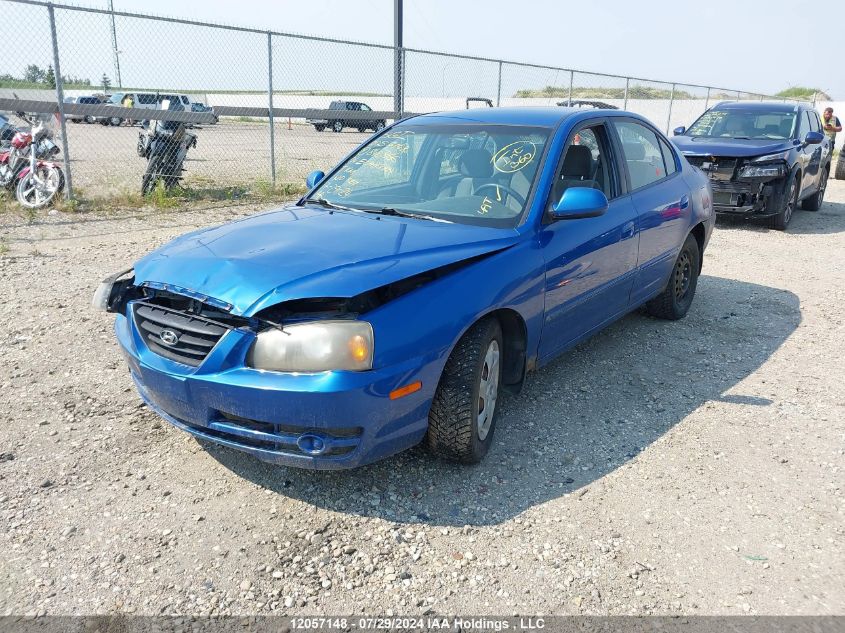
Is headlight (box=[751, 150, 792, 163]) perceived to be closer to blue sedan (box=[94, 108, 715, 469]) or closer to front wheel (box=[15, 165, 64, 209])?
blue sedan (box=[94, 108, 715, 469])

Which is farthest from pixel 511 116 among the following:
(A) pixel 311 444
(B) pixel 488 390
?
(A) pixel 311 444

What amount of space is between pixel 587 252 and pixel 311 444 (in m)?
2.05

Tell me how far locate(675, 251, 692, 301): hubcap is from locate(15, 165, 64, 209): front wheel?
7664 millimetres

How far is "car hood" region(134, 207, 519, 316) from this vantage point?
8.99 feet

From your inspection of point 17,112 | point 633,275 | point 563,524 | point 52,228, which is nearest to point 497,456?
point 563,524

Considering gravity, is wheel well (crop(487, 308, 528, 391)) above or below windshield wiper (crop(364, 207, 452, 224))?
below

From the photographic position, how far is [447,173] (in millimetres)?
4016

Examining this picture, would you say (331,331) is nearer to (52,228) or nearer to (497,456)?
(497,456)

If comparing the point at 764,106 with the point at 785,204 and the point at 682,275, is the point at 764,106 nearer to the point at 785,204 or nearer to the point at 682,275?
the point at 785,204

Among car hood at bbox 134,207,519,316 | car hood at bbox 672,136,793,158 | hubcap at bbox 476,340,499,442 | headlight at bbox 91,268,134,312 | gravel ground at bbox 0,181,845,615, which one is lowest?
Answer: gravel ground at bbox 0,181,845,615

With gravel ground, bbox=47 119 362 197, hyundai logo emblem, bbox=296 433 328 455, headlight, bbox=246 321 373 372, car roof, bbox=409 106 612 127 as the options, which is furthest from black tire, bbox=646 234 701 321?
gravel ground, bbox=47 119 362 197

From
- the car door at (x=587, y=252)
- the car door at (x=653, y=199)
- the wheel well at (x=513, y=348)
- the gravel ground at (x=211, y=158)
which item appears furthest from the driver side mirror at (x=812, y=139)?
the wheel well at (x=513, y=348)

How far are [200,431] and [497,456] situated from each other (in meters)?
1.46

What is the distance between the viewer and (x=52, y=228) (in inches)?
312
